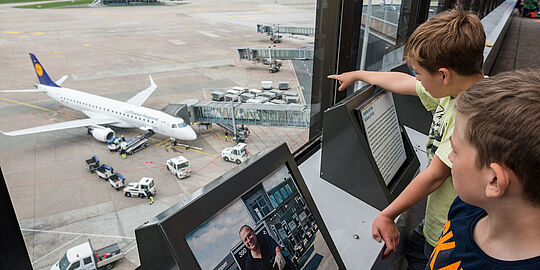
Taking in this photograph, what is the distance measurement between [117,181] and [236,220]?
4.58 feet

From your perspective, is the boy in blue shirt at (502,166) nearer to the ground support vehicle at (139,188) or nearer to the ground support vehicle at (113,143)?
the ground support vehicle at (139,188)

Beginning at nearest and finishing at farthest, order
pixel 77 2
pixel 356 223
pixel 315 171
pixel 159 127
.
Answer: pixel 356 223
pixel 315 171
pixel 77 2
pixel 159 127

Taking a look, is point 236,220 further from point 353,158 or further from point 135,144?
point 135,144

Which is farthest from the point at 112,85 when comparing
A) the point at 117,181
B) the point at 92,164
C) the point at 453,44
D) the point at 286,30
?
the point at 453,44

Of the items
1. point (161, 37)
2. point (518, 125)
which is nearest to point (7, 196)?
point (518, 125)

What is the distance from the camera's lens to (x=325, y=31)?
1787mm

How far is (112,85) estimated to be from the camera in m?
2.10

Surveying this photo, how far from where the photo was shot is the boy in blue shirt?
0.48 meters

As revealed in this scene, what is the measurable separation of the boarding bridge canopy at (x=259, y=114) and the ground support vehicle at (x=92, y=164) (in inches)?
27.0

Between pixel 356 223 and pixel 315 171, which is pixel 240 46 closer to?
pixel 315 171

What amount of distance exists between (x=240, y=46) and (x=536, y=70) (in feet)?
7.97

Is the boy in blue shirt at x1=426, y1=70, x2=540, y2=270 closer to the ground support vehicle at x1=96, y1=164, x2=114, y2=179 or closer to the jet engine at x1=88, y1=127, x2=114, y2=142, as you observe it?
the ground support vehicle at x1=96, y1=164, x2=114, y2=179

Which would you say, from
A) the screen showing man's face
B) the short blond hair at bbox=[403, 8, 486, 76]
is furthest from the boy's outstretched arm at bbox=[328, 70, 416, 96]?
the screen showing man's face

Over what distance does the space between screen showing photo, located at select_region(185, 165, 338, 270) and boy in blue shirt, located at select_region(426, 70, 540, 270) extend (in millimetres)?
312
